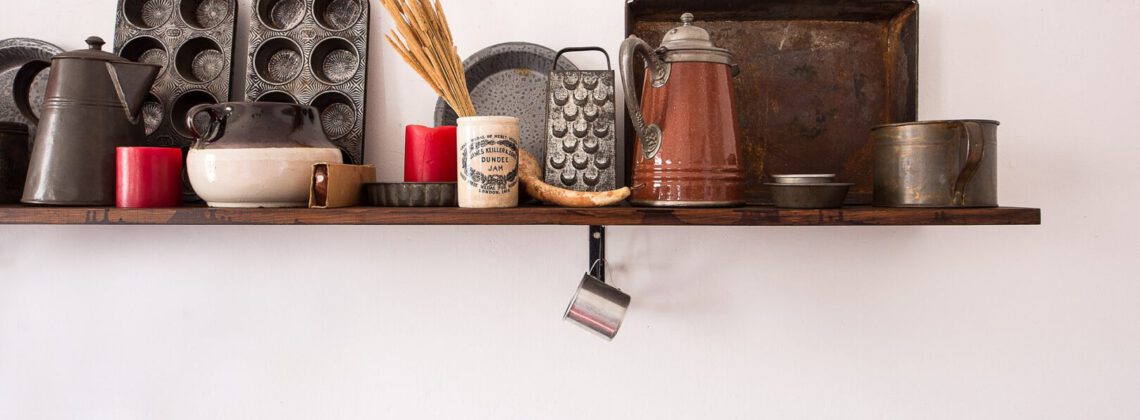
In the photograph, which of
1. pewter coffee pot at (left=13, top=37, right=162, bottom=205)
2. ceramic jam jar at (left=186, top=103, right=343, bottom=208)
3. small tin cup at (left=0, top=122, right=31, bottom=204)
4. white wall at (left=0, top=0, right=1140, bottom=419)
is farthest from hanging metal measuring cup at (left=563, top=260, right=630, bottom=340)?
small tin cup at (left=0, top=122, right=31, bottom=204)

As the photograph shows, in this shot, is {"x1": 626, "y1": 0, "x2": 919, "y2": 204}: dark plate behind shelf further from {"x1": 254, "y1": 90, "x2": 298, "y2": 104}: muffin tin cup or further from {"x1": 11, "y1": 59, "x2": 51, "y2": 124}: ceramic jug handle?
{"x1": 11, "y1": 59, "x2": 51, "y2": 124}: ceramic jug handle

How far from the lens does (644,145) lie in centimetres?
81

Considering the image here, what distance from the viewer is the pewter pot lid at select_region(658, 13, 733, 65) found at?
0.81 m

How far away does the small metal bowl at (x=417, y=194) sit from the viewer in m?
0.79

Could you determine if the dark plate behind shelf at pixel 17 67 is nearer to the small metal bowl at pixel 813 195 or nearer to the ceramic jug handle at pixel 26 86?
the ceramic jug handle at pixel 26 86

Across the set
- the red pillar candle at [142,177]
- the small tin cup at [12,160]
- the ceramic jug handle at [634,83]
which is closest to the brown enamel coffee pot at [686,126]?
the ceramic jug handle at [634,83]

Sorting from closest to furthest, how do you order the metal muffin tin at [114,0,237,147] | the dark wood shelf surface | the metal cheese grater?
the dark wood shelf surface → the metal cheese grater → the metal muffin tin at [114,0,237,147]

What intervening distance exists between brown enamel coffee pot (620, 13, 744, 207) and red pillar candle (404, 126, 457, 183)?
0.25 metres

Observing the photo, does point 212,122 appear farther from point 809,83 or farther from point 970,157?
point 970,157

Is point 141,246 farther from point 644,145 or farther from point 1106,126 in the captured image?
point 1106,126

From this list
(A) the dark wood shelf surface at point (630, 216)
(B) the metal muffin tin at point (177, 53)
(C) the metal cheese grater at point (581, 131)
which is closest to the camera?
(A) the dark wood shelf surface at point (630, 216)

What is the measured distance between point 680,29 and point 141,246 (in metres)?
0.91

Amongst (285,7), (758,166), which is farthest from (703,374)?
(285,7)

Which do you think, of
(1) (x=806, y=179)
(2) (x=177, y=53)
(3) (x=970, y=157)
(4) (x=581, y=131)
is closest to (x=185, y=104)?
(2) (x=177, y=53)
